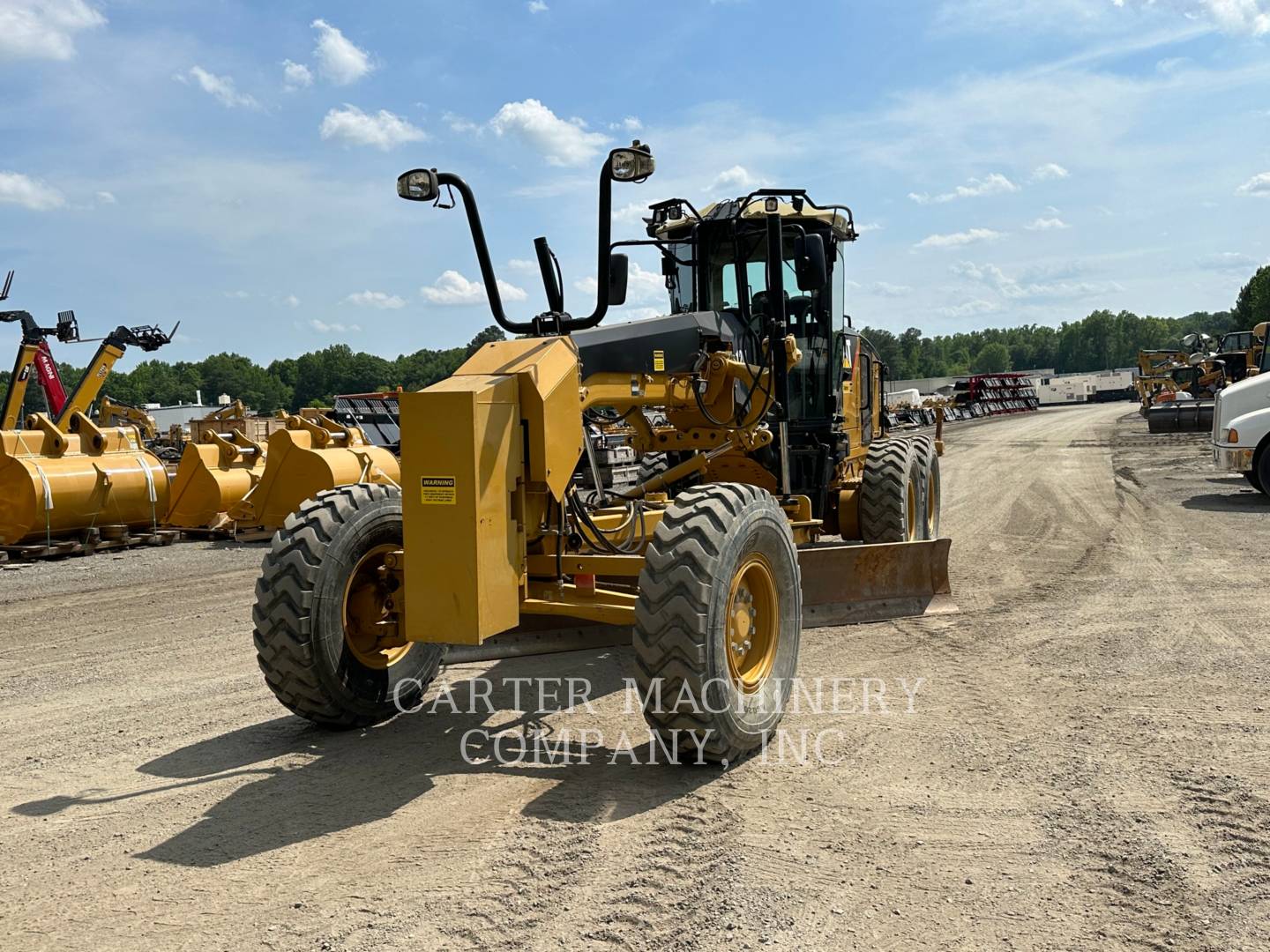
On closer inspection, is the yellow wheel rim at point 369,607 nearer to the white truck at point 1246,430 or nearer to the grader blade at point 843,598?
the grader blade at point 843,598

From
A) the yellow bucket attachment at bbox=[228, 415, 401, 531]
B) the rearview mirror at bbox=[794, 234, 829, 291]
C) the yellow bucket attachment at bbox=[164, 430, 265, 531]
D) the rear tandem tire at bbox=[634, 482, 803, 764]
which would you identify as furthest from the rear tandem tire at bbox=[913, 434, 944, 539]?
the yellow bucket attachment at bbox=[164, 430, 265, 531]

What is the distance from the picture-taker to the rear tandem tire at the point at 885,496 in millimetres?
8773

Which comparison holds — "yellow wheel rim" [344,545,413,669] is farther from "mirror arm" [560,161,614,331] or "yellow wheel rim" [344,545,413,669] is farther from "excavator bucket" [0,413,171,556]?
"excavator bucket" [0,413,171,556]

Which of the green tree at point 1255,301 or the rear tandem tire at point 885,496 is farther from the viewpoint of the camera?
the green tree at point 1255,301

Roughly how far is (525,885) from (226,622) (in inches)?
240

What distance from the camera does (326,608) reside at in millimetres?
5055

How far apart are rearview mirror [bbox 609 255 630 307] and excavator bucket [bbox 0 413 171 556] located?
10842 mm

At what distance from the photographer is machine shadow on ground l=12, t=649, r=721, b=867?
13.6 ft

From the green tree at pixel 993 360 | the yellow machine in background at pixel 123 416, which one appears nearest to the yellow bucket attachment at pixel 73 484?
the yellow machine in background at pixel 123 416

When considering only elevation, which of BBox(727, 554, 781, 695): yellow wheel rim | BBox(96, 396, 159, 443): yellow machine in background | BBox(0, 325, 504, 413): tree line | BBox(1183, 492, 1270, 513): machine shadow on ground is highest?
BBox(0, 325, 504, 413): tree line

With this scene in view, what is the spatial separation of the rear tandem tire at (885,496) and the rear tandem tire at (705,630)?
12.8ft

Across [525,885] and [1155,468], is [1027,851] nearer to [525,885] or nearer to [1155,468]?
[525,885]

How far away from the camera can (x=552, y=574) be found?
516 centimetres

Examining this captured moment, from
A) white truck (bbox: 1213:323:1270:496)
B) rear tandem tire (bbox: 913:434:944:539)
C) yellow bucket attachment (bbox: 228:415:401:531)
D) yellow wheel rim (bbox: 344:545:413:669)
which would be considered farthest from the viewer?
white truck (bbox: 1213:323:1270:496)
